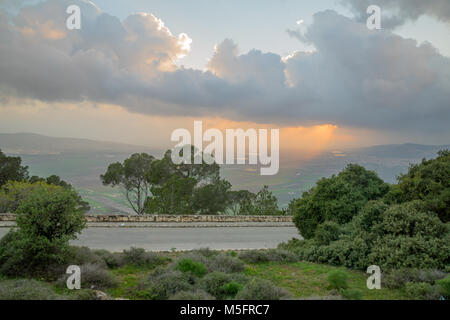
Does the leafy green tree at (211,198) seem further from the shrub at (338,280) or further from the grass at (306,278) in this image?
the shrub at (338,280)

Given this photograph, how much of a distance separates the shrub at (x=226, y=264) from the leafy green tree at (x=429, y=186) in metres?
6.21

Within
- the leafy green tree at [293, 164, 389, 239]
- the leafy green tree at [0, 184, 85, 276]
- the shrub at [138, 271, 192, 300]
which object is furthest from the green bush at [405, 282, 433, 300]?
the leafy green tree at [0, 184, 85, 276]

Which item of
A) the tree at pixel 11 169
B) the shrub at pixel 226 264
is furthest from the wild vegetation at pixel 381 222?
the tree at pixel 11 169

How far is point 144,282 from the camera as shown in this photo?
19.5 ft

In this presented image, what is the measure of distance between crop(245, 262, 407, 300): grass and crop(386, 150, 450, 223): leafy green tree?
4.13m

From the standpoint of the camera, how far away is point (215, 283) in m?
5.69

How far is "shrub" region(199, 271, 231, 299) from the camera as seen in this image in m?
5.50

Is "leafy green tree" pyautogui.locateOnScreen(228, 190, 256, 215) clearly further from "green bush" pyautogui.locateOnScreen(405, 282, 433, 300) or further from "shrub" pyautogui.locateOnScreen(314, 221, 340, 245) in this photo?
"green bush" pyautogui.locateOnScreen(405, 282, 433, 300)

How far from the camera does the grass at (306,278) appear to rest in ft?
18.7

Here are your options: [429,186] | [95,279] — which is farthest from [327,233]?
[95,279]

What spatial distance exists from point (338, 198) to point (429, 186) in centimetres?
295

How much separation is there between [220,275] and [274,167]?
243 inches

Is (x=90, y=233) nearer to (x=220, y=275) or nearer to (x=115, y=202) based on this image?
(x=220, y=275)
